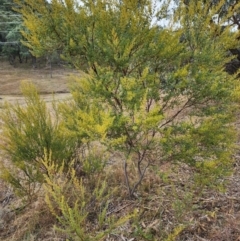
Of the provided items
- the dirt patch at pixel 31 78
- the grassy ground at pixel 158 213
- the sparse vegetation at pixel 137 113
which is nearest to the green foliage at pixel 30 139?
the sparse vegetation at pixel 137 113

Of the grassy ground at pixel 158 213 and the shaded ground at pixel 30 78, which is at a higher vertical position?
the grassy ground at pixel 158 213

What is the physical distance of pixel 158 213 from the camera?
9.34 ft

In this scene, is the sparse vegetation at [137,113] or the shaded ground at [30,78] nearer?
the sparse vegetation at [137,113]

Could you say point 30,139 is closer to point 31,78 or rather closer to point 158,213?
point 158,213

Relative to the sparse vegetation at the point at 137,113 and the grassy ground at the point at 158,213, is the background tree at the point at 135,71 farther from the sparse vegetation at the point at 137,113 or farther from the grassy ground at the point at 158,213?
the grassy ground at the point at 158,213

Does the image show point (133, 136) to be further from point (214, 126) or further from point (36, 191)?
point (36, 191)

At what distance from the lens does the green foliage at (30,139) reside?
10.0 ft

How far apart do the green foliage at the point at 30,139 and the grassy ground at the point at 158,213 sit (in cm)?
34

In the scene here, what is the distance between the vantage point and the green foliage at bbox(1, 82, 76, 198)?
10.0ft

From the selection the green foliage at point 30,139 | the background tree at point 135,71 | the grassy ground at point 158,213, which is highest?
the background tree at point 135,71

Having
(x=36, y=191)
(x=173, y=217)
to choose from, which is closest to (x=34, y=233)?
(x=36, y=191)

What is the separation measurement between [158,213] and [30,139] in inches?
64.5

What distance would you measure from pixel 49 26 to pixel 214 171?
6.88ft

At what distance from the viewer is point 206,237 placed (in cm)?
254
